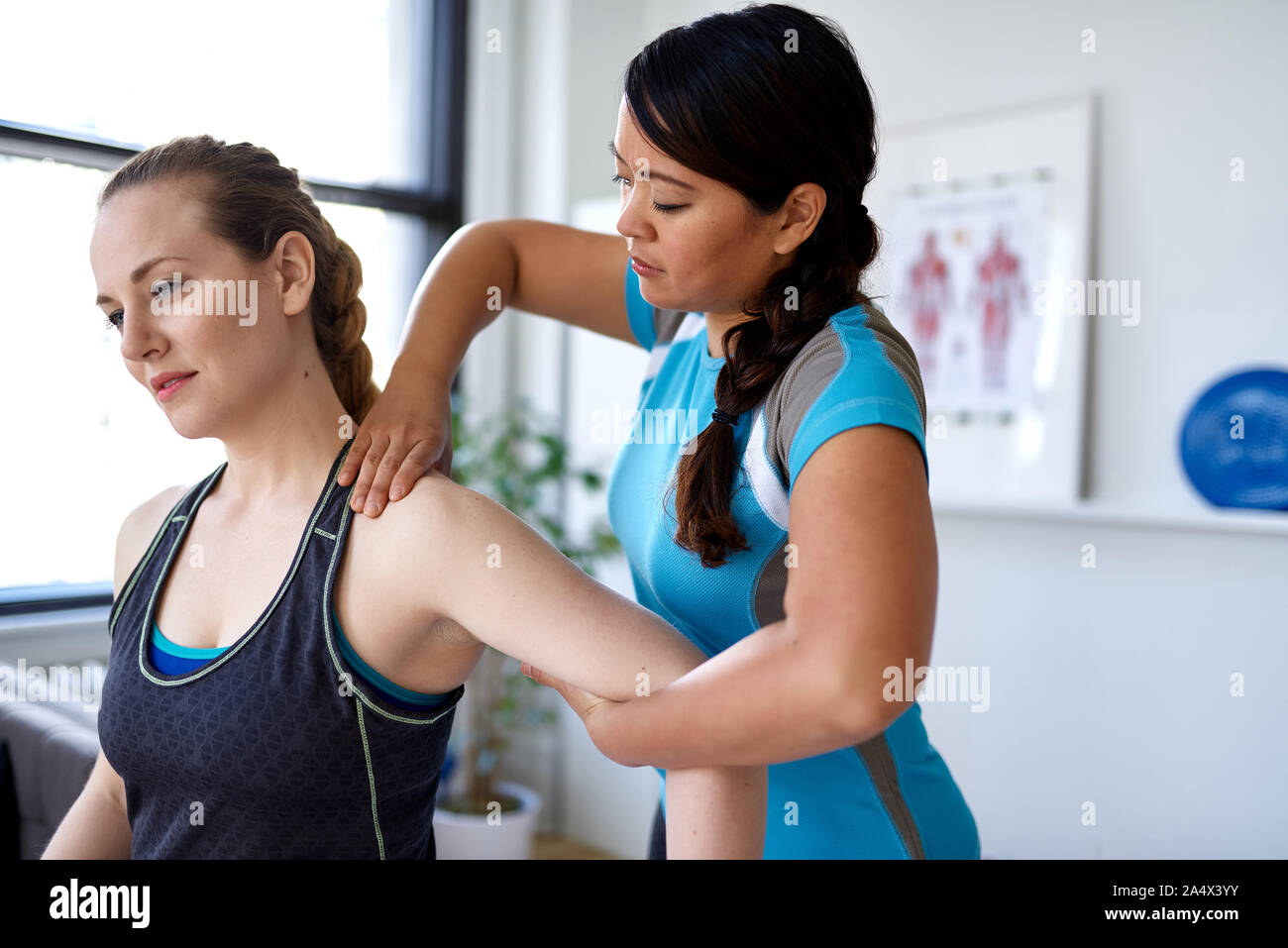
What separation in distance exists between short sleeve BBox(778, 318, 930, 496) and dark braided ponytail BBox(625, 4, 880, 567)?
6 cm

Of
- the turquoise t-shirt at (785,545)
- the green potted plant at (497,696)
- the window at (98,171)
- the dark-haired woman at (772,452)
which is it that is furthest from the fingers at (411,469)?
the green potted plant at (497,696)

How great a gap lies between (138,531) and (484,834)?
2353 mm

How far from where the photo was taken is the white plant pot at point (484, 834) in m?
3.36

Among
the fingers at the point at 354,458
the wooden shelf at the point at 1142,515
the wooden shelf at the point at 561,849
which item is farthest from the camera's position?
the wooden shelf at the point at 561,849

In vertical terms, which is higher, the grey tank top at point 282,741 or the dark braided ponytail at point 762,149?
the dark braided ponytail at point 762,149

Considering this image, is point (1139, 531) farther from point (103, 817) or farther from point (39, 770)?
point (39, 770)

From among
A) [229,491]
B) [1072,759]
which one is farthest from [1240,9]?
[229,491]

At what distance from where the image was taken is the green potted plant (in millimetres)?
3404

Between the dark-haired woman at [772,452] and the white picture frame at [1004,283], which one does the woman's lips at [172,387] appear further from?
the white picture frame at [1004,283]

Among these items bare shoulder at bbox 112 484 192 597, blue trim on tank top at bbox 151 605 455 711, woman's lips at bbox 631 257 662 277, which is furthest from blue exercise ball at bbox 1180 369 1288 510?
bare shoulder at bbox 112 484 192 597

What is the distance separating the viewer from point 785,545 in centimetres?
102

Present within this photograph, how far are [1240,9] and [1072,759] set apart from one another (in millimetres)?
1835
